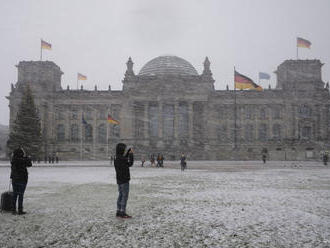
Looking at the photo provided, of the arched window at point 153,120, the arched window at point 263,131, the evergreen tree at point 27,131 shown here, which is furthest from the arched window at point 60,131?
the arched window at point 263,131

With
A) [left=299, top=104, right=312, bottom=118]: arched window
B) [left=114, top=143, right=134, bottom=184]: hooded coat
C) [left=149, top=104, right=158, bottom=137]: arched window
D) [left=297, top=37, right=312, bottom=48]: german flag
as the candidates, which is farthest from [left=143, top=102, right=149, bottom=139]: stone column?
[left=114, top=143, right=134, bottom=184]: hooded coat

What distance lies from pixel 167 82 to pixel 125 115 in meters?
12.1

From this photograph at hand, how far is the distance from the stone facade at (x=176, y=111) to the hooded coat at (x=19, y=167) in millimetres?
49475

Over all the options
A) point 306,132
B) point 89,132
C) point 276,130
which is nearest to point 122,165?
point 89,132

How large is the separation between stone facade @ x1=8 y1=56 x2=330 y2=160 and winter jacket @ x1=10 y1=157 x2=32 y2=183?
162ft

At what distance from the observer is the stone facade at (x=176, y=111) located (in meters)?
60.9

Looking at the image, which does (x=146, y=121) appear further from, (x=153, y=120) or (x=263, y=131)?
(x=263, y=131)

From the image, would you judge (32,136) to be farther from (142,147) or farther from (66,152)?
(142,147)

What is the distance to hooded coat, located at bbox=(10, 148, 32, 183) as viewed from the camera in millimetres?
8094

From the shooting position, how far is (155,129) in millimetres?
64938

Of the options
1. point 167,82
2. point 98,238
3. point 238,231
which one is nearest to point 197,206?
point 238,231

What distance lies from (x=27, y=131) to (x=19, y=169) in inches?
1651

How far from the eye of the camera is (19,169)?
816 cm

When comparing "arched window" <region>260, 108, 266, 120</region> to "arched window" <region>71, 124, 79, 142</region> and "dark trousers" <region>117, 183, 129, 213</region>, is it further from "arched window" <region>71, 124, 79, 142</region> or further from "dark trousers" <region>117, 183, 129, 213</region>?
"dark trousers" <region>117, 183, 129, 213</region>
